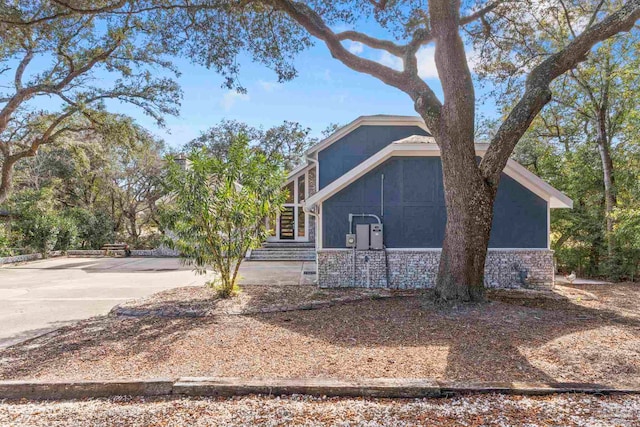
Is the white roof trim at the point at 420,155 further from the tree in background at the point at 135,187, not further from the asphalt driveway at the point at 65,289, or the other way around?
the tree in background at the point at 135,187

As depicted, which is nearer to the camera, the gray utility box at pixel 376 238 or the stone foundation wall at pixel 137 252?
the gray utility box at pixel 376 238

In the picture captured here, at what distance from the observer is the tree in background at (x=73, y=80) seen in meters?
10.0

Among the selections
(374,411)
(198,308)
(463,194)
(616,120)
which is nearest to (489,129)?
(616,120)

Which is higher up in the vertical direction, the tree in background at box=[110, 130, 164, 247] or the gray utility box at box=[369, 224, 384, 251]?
the tree in background at box=[110, 130, 164, 247]

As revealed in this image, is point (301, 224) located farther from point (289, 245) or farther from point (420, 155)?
point (420, 155)

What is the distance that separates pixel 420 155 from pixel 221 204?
5120 mm

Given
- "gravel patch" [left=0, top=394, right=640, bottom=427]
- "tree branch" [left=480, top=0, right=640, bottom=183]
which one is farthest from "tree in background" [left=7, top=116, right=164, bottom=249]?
"tree branch" [left=480, top=0, right=640, bottom=183]

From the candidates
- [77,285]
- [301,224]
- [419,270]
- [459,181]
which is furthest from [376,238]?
[301,224]

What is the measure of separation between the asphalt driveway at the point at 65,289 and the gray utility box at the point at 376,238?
5.09 meters

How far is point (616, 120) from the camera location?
482 inches

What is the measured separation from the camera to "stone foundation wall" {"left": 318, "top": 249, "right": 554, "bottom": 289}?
8.81 metres

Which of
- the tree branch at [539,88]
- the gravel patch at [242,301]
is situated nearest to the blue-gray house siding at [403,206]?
the gravel patch at [242,301]

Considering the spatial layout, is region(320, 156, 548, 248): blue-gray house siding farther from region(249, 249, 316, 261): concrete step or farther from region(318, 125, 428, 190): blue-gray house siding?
region(249, 249, 316, 261): concrete step

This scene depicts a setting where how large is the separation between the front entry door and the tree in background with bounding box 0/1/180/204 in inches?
297
